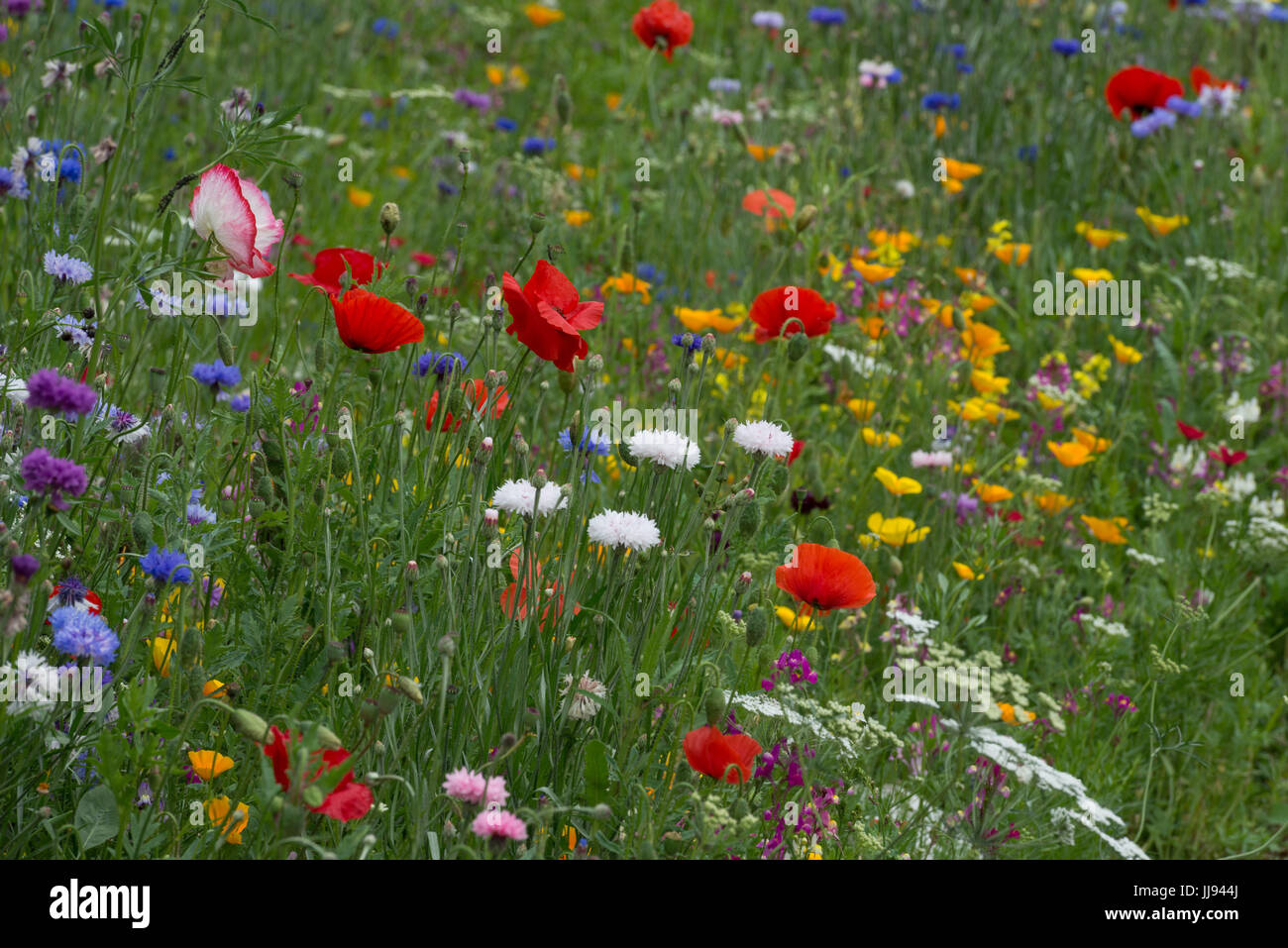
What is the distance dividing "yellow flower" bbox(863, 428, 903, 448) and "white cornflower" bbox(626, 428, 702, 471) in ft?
3.90

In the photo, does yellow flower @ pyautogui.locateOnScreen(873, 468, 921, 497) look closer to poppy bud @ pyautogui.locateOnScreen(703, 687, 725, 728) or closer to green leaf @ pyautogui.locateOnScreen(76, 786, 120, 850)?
poppy bud @ pyautogui.locateOnScreen(703, 687, 725, 728)

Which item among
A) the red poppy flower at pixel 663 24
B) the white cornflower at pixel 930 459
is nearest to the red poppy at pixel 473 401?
the white cornflower at pixel 930 459

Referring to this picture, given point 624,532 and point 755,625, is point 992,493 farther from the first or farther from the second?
point 624,532

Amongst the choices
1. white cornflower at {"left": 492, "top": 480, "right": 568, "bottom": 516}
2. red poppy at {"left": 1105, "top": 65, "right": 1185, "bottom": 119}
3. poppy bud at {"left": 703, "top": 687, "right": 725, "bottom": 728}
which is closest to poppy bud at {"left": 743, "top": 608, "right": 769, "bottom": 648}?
poppy bud at {"left": 703, "top": 687, "right": 725, "bottom": 728}

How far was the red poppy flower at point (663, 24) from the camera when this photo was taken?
11.3 feet

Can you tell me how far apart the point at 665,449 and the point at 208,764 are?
0.74 meters

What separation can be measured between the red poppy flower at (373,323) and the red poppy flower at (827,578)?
0.64 m

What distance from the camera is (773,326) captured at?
96.3 inches

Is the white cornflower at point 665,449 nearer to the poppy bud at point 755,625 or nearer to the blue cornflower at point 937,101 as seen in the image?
the poppy bud at point 755,625

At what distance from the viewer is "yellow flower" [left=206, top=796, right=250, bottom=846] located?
1.53m

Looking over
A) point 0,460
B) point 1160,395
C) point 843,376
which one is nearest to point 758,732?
point 0,460

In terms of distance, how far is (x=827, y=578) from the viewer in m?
1.84

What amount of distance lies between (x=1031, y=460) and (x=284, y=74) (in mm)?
3435
